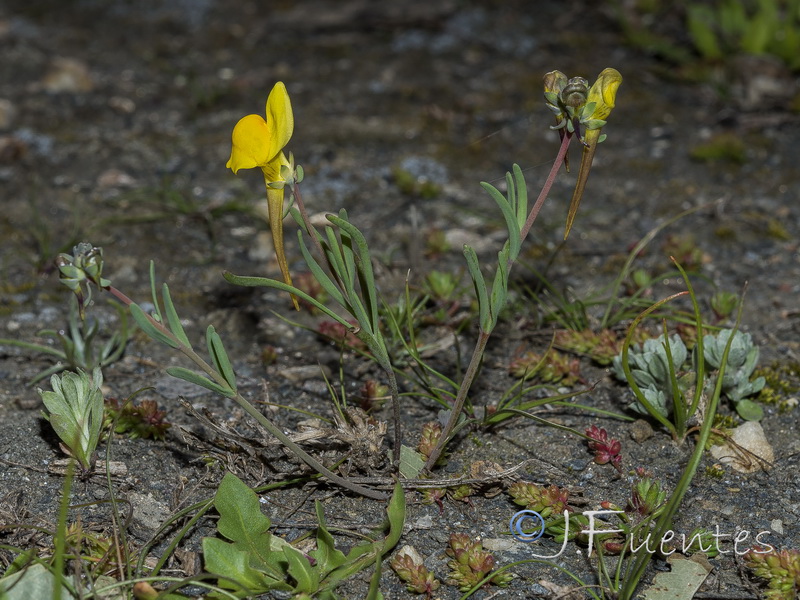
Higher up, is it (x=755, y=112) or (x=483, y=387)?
(x=755, y=112)

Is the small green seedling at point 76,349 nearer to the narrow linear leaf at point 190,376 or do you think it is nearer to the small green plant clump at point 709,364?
the narrow linear leaf at point 190,376

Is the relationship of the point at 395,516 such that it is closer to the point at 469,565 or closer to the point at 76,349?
the point at 469,565

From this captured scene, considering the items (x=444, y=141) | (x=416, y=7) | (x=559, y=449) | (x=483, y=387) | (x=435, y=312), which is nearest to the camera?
(x=559, y=449)

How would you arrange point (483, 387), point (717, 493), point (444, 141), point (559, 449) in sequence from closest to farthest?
point (717, 493), point (559, 449), point (483, 387), point (444, 141)

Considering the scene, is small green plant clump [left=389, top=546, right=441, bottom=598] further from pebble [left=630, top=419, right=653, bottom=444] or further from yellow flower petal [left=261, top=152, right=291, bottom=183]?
yellow flower petal [left=261, top=152, right=291, bottom=183]

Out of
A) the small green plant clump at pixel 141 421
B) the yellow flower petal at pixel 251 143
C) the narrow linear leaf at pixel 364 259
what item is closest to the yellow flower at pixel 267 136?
the yellow flower petal at pixel 251 143

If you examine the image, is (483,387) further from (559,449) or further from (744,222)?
(744,222)

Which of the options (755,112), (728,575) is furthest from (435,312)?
(755,112)

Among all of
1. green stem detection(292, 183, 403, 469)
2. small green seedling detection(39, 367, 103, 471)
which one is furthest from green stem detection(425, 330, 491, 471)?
small green seedling detection(39, 367, 103, 471)

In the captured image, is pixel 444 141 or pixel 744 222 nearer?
pixel 744 222
